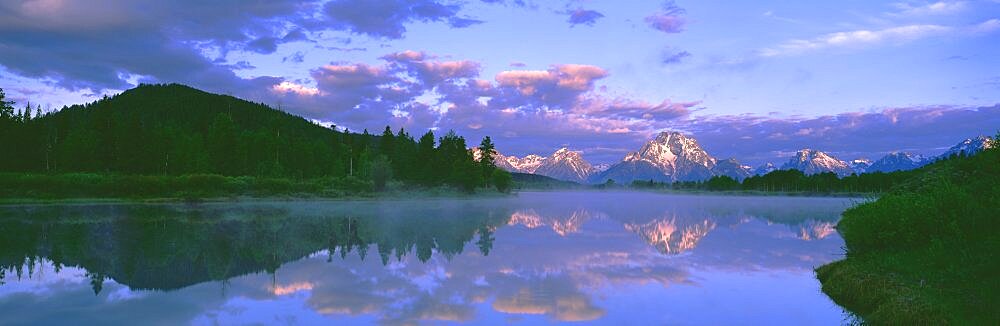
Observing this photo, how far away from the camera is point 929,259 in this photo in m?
19.8

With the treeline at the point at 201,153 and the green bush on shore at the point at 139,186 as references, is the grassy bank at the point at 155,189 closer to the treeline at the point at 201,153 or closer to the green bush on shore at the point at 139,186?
the green bush on shore at the point at 139,186

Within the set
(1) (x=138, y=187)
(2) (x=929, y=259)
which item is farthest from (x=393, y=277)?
(1) (x=138, y=187)

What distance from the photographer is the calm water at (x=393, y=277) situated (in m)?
17.8

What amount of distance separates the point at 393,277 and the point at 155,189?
7304 centimetres

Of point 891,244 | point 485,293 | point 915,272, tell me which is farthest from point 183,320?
point 891,244

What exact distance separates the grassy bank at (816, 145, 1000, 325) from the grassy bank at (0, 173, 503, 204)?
8010cm

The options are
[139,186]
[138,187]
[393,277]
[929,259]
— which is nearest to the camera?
[929,259]

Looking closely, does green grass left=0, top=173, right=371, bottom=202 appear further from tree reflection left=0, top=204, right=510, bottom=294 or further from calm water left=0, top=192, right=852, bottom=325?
calm water left=0, top=192, right=852, bottom=325

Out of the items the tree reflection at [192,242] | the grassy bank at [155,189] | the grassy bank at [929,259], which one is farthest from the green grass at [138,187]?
the grassy bank at [929,259]

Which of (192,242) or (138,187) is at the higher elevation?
(138,187)

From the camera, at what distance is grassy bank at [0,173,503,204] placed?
73.9m

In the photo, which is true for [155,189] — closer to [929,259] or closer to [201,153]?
[201,153]

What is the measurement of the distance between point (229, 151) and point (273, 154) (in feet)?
35.4

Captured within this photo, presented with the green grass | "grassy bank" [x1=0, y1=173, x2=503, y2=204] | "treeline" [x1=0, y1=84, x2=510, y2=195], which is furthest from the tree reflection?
"treeline" [x1=0, y1=84, x2=510, y2=195]
